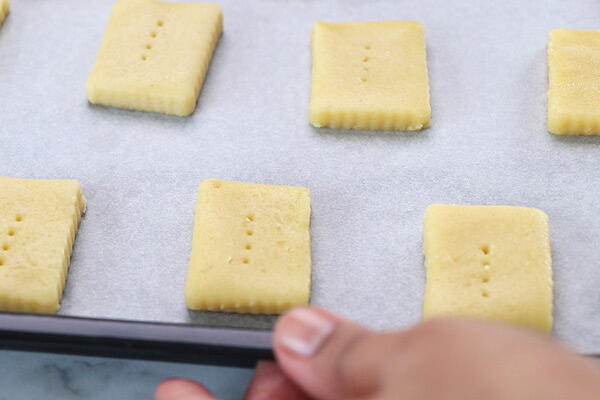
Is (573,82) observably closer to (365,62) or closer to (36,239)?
(365,62)

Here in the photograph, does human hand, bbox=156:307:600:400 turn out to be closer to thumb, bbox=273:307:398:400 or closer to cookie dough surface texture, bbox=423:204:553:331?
thumb, bbox=273:307:398:400

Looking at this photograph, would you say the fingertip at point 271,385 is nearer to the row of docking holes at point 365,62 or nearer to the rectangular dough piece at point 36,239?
the rectangular dough piece at point 36,239

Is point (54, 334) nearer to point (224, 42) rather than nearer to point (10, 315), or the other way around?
point (10, 315)

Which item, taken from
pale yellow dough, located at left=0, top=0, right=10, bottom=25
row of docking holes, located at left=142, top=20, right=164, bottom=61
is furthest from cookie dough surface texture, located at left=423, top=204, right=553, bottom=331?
pale yellow dough, located at left=0, top=0, right=10, bottom=25

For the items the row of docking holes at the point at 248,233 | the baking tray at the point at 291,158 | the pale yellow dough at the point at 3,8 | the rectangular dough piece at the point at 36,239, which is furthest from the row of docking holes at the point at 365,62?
the pale yellow dough at the point at 3,8

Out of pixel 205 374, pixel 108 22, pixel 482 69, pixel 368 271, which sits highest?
pixel 108 22

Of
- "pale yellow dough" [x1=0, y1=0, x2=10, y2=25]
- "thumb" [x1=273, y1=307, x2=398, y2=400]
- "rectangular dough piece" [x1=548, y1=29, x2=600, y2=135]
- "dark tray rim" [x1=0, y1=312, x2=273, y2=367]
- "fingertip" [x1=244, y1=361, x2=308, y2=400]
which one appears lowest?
"fingertip" [x1=244, y1=361, x2=308, y2=400]

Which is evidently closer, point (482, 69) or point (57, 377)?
point (57, 377)

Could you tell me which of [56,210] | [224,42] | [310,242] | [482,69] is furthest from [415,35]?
[56,210]
